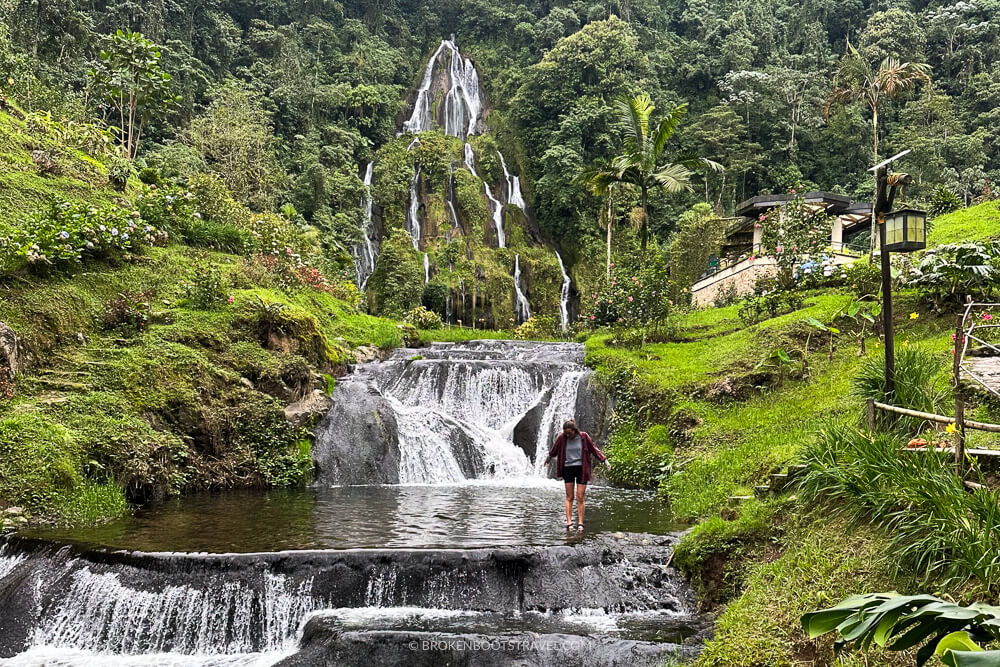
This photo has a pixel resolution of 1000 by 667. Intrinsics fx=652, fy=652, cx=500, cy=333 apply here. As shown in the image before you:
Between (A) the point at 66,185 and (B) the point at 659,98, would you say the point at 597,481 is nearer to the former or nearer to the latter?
(A) the point at 66,185

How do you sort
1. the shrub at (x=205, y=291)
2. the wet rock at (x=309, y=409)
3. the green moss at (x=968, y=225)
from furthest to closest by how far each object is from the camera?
the green moss at (x=968, y=225) < the shrub at (x=205, y=291) < the wet rock at (x=309, y=409)

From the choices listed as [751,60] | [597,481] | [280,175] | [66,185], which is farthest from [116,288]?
[751,60]

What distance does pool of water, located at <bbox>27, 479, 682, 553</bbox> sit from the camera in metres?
7.86

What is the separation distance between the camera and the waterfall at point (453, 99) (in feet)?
144

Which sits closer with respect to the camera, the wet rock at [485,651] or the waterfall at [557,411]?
the wet rock at [485,651]

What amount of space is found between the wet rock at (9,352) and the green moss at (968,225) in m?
20.4

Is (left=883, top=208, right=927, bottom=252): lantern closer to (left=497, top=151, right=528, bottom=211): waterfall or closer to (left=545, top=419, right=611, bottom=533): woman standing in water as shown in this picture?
(left=545, top=419, right=611, bottom=533): woman standing in water

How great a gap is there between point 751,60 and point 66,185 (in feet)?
141

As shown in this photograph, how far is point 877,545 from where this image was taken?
17.1 feet

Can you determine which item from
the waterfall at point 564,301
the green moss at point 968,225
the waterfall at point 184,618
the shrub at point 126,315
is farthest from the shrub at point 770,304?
the waterfall at point 564,301

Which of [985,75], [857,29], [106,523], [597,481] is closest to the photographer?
[106,523]

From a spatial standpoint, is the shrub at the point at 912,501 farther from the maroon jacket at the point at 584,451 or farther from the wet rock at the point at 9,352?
the wet rock at the point at 9,352

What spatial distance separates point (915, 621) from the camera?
1.70 metres

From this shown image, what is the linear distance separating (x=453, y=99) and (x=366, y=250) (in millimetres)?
18301
